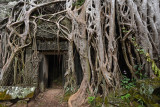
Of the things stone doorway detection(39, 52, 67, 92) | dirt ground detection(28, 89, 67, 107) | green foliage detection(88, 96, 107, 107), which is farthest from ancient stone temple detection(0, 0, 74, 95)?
green foliage detection(88, 96, 107, 107)

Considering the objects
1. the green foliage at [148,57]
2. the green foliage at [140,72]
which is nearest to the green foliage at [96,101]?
the green foliage at [140,72]

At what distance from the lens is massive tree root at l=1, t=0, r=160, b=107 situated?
2.30m

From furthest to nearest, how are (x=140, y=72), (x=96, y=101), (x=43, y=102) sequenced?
1. (x=43, y=102)
2. (x=140, y=72)
3. (x=96, y=101)

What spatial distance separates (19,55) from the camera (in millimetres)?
3131

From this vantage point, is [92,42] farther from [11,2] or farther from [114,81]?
[11,2]

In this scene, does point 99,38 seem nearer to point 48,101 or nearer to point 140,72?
point 140,72

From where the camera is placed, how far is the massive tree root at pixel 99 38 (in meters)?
2.30

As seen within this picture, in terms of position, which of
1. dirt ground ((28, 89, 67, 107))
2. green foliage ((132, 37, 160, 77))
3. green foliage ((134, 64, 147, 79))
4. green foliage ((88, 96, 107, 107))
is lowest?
dirt ground ((28, 89, 67, 107))

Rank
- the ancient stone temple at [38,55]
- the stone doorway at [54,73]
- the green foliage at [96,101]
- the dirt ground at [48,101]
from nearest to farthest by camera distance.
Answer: the green foliage at [96,101]
the dirt ground at [48,101]
the ancient stone temple at [38,55]
the stone doorway at [54,73]

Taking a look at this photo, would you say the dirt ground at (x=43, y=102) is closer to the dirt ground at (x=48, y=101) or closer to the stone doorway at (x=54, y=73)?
the dirt ground at (x=48, y=101)

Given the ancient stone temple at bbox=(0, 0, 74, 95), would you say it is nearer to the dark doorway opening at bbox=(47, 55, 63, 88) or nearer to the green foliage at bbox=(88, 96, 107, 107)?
the dark doorway opening at bbox=(47, 55, 63, 88)

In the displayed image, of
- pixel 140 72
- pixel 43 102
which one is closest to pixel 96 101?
pixel 140 72

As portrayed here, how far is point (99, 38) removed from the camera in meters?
2.44

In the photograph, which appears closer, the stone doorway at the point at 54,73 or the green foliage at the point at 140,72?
the green foliage at the point at 140,72
